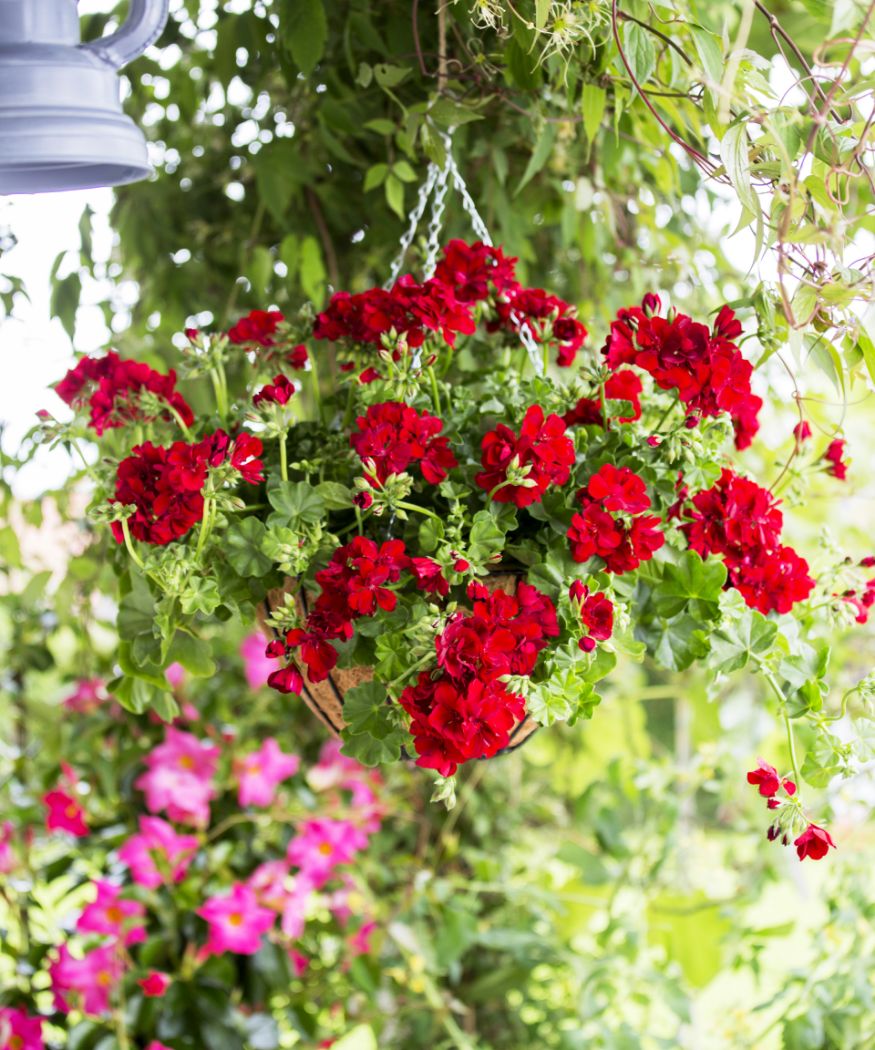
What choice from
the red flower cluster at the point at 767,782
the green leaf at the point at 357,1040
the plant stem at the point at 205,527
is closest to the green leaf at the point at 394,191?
the plant stem at the point at 205,527

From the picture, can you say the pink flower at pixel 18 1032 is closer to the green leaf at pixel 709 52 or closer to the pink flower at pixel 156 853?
the pink flower at pixel 156 853

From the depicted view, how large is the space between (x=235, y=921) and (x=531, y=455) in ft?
3.12

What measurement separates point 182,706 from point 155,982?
376mm

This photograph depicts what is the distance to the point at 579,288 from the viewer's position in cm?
131

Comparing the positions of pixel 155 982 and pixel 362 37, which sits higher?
pixel 362 37

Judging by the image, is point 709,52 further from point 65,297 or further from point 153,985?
point 153,985

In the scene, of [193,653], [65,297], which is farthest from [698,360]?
[65,297]

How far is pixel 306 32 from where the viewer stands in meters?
0.94

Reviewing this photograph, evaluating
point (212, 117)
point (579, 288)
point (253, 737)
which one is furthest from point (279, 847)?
point (212, 117)

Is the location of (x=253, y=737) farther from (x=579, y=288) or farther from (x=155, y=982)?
(x=579, y=288)

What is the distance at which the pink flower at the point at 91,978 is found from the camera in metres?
1.35

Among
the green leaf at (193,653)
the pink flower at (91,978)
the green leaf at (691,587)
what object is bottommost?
the pink flower at (91,978)

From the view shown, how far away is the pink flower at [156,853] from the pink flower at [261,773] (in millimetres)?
95

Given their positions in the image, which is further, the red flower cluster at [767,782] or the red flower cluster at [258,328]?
the red flower cluster at [258,328]
